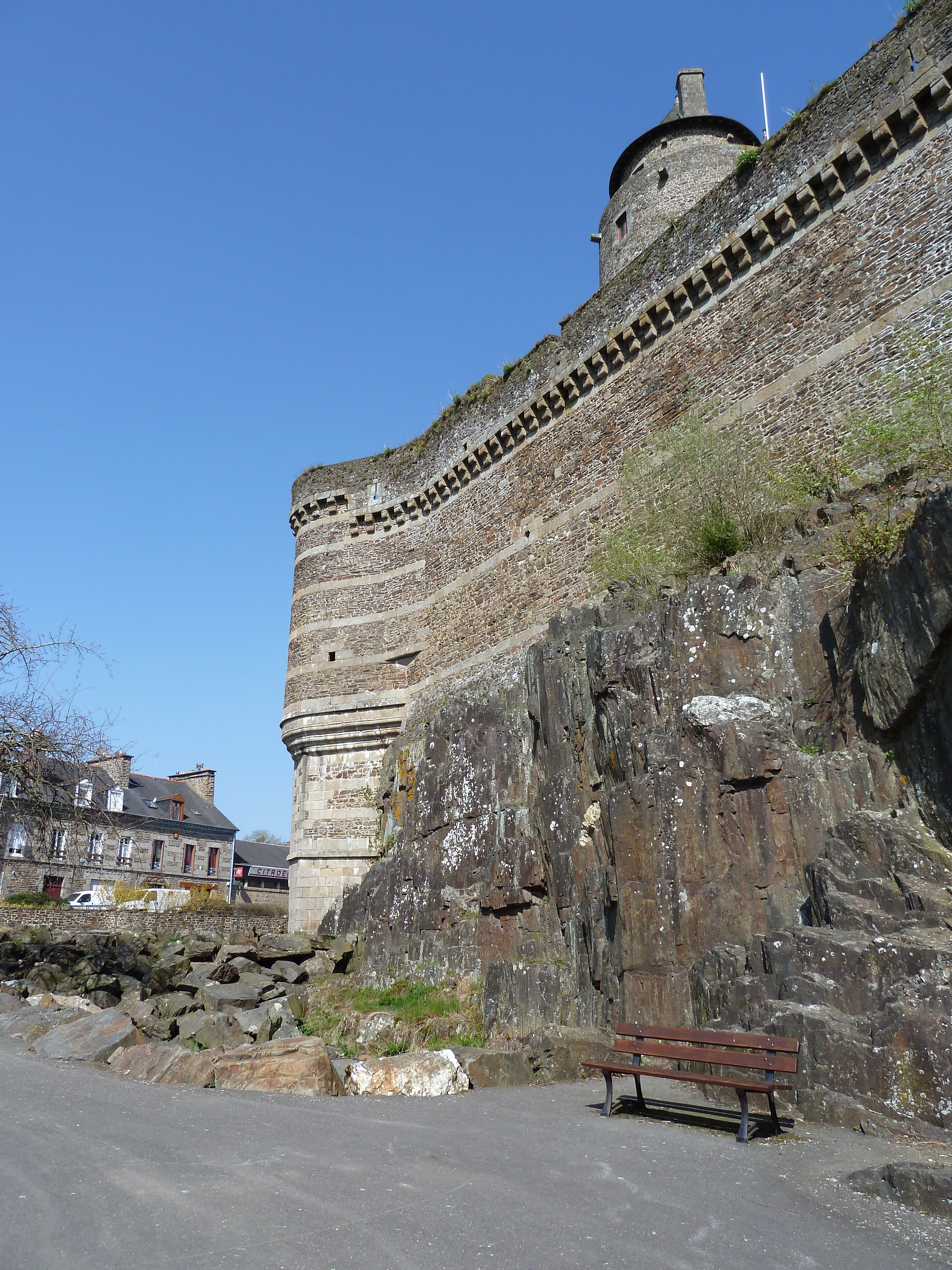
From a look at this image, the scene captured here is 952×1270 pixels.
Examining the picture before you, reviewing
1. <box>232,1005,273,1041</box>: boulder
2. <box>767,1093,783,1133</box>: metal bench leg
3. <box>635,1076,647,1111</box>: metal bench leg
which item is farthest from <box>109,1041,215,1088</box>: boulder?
<box>767,1093,783,1133</box>: metal bench leg

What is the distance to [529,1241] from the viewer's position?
3.94 metres

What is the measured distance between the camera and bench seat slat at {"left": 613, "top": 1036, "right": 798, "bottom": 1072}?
5449 millimetres

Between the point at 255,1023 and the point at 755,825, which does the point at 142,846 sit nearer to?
the point at 255,1023

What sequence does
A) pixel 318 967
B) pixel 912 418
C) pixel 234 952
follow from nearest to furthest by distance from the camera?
pixel 912 418, pixel 318 967, pixel 234 952

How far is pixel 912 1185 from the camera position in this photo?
437cm

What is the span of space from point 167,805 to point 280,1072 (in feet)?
105

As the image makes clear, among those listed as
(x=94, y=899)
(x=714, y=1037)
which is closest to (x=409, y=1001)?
(x=714, y=1037)

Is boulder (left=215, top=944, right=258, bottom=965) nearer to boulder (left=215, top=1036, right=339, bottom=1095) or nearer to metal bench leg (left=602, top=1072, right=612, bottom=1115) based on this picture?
boulder (left=215, top=1036, right=339, bottom=1095)

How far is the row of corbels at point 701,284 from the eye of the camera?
11727mm

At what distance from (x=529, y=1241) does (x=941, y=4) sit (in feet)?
46.3

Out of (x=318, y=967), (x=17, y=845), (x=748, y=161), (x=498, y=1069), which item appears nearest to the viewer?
(x=498, y=1069)

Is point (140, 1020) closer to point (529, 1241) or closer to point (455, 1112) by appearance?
point (455, 1112)

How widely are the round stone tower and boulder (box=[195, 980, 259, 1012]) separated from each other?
18.0 metres

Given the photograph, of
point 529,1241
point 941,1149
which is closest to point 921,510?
point 941,1149
